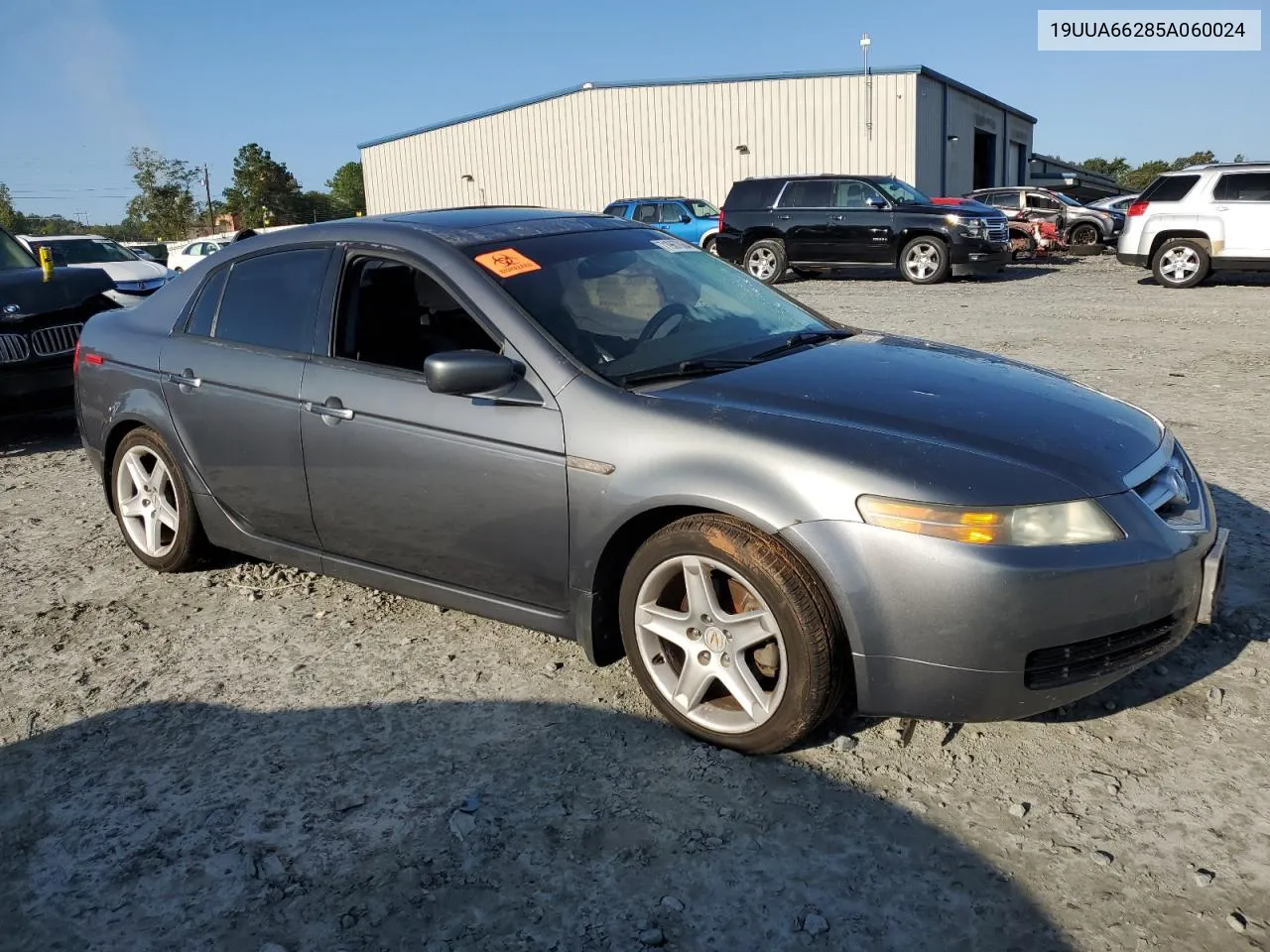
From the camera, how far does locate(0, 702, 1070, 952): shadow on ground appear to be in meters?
2.44

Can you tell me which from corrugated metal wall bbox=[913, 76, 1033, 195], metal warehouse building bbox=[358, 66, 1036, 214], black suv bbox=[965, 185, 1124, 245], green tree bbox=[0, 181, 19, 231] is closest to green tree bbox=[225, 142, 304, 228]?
green tree bbox=[0, 181, 19, 231]

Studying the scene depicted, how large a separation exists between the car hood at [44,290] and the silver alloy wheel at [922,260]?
549 inches

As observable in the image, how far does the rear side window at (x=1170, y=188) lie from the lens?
15.8 meters

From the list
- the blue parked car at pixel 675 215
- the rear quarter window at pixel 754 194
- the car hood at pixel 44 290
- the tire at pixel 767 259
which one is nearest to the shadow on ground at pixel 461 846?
the car hood at pixel 44 290

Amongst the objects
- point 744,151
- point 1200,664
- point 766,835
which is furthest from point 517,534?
point 744,151

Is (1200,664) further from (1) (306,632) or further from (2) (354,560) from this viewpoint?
(1) (306,632)

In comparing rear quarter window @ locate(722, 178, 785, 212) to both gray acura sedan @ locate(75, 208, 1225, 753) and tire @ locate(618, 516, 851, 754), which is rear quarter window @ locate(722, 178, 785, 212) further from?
tire @ locate(618, 516, 851, 754)

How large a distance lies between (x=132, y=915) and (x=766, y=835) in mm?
1561

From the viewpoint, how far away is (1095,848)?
2619 mm

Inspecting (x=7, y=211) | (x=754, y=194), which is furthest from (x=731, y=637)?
(x=7, y=211)

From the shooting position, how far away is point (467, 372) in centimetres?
330

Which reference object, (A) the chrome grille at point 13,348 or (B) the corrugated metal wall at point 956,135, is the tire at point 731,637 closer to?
(A) the chrome grille at point 13,348

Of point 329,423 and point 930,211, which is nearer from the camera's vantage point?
point 329,423

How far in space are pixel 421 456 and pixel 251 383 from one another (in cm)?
99
